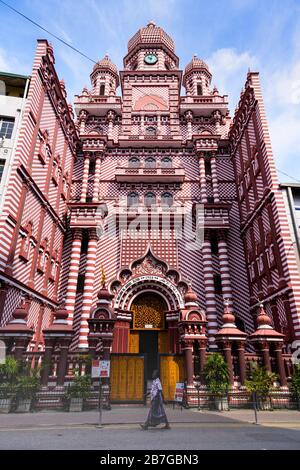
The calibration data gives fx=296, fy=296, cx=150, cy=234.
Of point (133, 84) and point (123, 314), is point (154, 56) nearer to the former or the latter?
point (133, 84)

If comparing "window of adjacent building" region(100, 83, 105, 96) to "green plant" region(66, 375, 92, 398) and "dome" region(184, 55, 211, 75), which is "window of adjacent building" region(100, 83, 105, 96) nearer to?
"dome" region(184, 55, 211, 75)

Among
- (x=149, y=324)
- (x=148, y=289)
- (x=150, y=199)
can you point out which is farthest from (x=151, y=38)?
(x=149, y=324)

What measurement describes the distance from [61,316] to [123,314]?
22.7 ft

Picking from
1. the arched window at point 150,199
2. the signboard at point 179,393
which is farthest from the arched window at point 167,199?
the signboard at point 179,393

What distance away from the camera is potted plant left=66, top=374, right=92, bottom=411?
13.2m

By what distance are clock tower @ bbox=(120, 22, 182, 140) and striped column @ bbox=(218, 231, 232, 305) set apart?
12.3 m

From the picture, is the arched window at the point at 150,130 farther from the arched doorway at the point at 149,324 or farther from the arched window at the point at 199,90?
the arched doorway at the point at 149,324

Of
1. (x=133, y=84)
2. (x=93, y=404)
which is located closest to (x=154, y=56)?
(x=133, y=84)

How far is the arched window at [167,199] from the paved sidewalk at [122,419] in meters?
18.0

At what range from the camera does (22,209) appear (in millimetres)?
18344

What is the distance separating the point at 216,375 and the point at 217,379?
0.20 meters

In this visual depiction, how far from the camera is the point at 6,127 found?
19.4m

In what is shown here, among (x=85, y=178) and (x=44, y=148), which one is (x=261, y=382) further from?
(x=85, y=178)

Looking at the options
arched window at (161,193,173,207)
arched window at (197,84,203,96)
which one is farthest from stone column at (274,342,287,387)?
arched window at (197,84,203,96)
